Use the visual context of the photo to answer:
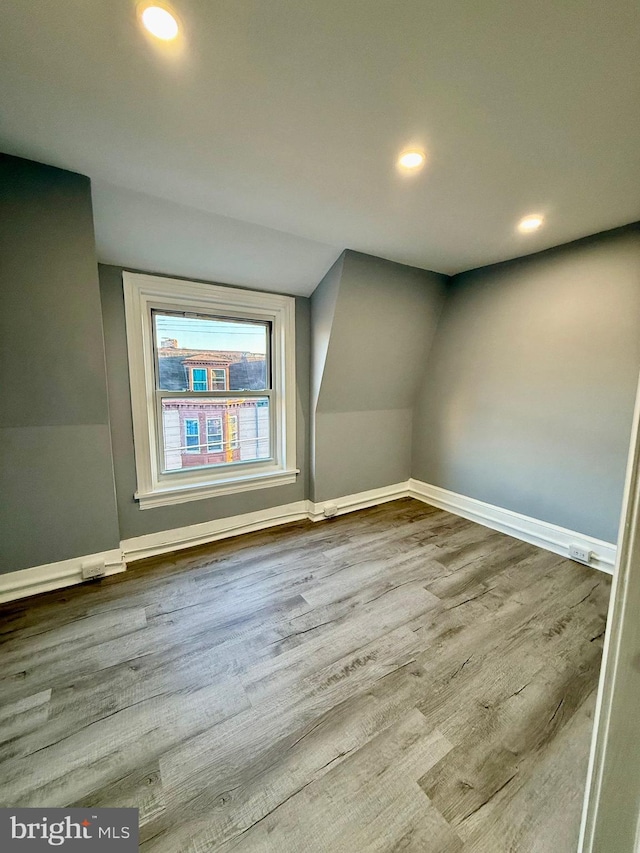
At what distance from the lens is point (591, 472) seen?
2.25m

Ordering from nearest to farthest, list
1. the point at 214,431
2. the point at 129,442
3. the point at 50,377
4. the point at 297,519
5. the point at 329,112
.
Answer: the point at 329,112
the point at 50,377
the point at 129,442
the point at 214,431
the point at 297,519

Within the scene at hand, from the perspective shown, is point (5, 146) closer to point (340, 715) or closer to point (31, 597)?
point (31, 597)

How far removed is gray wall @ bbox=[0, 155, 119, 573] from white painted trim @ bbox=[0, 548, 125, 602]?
0.04 meters

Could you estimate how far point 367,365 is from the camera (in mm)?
2910

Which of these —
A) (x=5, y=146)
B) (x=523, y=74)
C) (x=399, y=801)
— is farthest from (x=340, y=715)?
(x=5, y=146)

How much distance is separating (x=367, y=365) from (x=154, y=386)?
180 centimetres

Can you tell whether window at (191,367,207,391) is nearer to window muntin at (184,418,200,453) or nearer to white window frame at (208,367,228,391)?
white window frame at (208,367,228,391)

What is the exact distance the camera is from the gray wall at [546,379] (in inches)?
82.9

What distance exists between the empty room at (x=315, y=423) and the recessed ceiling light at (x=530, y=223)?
0.05 m

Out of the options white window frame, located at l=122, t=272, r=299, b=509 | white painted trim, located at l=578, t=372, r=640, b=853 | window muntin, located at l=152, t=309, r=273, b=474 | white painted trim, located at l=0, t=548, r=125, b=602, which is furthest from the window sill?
white painted trim, located at l=578, t=372, r=640, b=853

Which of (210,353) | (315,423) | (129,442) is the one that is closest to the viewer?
(129,442)

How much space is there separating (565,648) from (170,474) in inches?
107

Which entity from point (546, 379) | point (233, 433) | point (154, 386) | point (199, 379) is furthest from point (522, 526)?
point (154, 386)

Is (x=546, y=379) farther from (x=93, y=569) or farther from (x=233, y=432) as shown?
(x=93, y=569)
